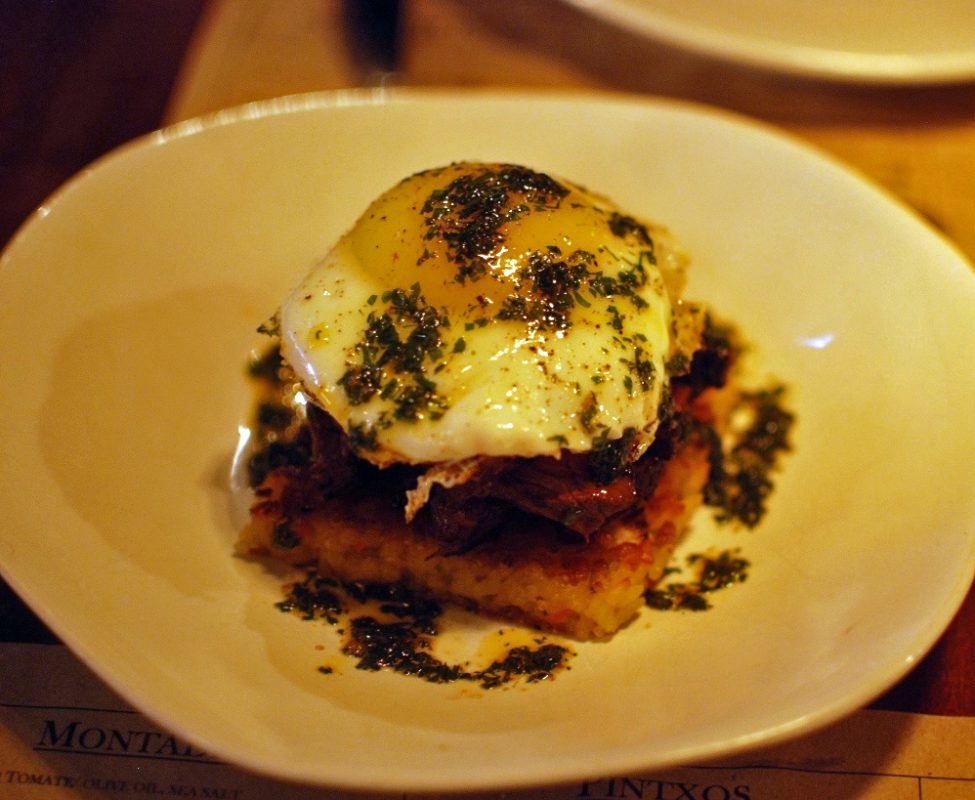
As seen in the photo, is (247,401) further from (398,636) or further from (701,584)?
(701,584)

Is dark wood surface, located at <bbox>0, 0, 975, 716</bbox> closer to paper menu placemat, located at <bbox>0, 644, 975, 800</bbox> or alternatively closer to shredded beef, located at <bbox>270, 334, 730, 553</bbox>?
shredded beef, located at <bbox>270, 334, 730, 553</bbox>

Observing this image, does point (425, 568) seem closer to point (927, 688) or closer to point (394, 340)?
point (394, 340)

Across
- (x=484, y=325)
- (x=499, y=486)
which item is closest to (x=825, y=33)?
(x=484, y=325)

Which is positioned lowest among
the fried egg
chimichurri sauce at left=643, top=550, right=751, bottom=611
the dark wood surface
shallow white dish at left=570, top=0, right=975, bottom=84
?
chimichurri sauce at left=643, top=550, right=751, bottom=611

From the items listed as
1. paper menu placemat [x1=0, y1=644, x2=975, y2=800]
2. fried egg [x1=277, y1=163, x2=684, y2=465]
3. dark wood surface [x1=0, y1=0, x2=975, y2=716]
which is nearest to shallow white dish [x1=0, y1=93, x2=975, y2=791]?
paper menu placemat [x1=0, y1=644, x2=975, y2=800]

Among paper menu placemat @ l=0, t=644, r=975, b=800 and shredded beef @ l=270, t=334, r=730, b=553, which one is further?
shredded beef @ l=270, t=334, r=730, b=553

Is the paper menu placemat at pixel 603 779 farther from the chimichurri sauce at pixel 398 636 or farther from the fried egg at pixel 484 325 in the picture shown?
the fried egg at pixel 484 325

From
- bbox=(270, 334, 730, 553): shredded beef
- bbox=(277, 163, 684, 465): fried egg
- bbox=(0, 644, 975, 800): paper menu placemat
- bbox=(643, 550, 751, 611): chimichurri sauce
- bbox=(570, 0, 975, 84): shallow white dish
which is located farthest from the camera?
bbox=(570, 0, 975, 84): shallow white dish
